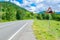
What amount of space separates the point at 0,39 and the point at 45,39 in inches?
129

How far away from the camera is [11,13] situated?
10962cm

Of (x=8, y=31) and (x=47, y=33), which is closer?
(x=47, y=33)

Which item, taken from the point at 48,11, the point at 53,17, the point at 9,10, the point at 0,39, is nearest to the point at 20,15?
the point at 53,17

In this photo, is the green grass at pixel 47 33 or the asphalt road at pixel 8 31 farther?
the green grass at pixel 47 33

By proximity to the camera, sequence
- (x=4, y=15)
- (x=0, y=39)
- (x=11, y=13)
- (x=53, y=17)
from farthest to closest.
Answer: (x=53, y=17), (x=11, y=13), (x=4, y=15), (x=0, y=39)

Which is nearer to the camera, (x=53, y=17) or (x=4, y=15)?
(x=4, y=15)

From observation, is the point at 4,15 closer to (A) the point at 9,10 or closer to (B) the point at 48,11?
(A) the point at 9,10

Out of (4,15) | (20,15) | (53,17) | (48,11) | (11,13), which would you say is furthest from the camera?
(53,17)

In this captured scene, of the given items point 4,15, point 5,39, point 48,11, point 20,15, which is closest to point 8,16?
point 4,15

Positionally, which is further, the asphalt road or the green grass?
the green grass

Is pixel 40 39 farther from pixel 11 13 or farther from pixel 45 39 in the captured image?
pixel 11 13

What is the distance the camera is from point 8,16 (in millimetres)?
104750

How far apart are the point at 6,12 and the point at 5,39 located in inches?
3618

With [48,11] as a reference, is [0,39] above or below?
below
